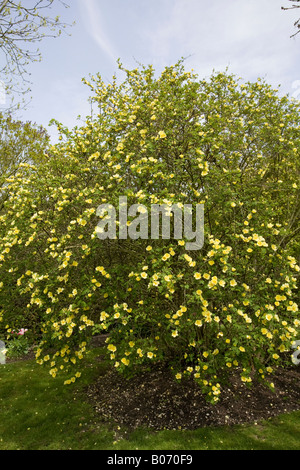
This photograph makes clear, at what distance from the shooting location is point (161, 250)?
12.0 ft

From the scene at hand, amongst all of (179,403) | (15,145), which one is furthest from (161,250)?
(15,145)

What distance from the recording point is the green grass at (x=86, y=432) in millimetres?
4141

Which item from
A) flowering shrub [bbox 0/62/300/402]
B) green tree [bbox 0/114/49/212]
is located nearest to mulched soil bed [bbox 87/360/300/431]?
flowering shrub [bbox 0/62/300/402]

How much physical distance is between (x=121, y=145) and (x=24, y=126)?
1053 cm

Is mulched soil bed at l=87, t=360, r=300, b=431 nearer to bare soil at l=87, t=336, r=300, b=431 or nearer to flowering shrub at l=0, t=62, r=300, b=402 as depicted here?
bare soil at l=87, t=336, r=300, b=431

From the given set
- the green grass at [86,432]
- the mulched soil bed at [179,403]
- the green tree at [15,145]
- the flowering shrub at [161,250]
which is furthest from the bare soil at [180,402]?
the green tree at [15,145]

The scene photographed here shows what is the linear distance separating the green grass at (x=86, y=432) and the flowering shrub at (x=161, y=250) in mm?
833

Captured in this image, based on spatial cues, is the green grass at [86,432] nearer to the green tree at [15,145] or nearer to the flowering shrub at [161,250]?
the flowering shrub at [161,250]

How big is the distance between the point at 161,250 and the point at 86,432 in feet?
10.8

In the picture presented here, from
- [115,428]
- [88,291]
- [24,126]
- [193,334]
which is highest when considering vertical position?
[24,126]

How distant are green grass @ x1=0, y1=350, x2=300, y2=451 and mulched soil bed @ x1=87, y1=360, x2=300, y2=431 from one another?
18 centimetres

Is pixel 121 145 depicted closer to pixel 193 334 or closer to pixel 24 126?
pixel 193 334
